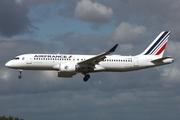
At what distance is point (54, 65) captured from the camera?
273 ft

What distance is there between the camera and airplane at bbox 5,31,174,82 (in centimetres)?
→ 8281

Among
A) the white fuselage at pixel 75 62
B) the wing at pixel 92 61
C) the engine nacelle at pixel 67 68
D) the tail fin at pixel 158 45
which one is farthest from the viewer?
the tail fin at pixel 158 45

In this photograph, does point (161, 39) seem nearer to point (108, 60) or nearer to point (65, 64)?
point (108, 60)

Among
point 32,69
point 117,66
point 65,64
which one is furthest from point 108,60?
point 32,69

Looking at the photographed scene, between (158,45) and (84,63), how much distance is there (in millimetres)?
18617

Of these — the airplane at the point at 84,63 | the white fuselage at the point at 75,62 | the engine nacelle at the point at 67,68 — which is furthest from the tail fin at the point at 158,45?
the engine nacelle at the point at 67,68

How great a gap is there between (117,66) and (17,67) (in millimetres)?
17104

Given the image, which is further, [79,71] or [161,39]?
[161,39]

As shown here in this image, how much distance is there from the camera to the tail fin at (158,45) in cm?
9325

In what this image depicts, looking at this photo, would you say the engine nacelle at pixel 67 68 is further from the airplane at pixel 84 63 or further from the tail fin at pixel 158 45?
the tail fin at pixel 158 45

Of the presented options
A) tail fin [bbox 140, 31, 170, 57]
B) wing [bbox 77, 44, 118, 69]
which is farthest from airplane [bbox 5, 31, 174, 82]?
tail fin [bbox 140, 31, 170, 57]

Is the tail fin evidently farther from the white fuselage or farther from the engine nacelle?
the engine nacelle

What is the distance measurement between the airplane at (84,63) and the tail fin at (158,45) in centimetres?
205

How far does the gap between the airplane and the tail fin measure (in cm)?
205
